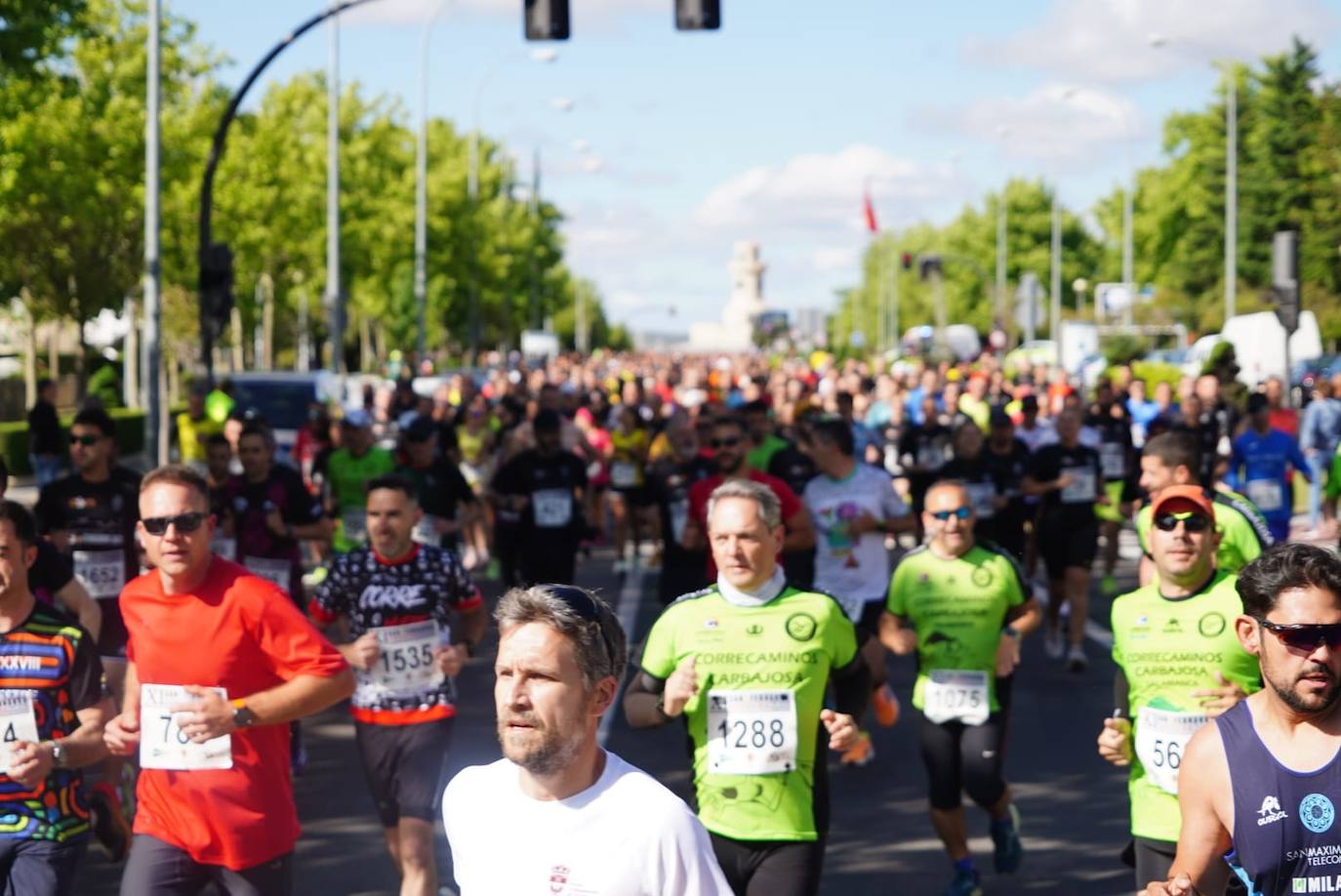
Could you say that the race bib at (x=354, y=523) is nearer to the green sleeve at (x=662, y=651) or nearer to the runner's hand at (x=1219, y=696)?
the green sleeve at (x=662, y=651)

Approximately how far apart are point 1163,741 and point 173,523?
2.79 m

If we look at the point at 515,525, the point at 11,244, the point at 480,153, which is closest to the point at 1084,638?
the point at 515,525

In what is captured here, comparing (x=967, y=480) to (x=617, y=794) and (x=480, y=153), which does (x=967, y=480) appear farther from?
(x=480, y=153)

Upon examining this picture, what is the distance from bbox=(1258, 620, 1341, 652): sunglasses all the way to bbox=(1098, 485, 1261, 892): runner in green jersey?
6.47ft

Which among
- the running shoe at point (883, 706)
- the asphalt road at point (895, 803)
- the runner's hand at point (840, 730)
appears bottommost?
the asphalt road at point (895, 803)

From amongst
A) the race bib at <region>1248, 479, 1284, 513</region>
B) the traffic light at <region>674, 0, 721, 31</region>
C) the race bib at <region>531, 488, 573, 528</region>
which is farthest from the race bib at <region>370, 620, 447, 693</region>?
the traffic light at <region>674, 0, 721, 31</region>

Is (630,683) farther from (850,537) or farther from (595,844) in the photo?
(595,844)

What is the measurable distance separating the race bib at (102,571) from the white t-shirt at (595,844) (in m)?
6.81

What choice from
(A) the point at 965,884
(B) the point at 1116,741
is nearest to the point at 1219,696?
(B) the point at 1116,741

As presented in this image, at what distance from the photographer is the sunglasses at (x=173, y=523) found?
222 inches

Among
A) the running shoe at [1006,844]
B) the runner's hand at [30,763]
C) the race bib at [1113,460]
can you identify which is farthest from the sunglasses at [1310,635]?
the race bib at [1113,460]

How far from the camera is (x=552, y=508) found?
14000 millimetres

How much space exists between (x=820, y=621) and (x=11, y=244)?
3749cm

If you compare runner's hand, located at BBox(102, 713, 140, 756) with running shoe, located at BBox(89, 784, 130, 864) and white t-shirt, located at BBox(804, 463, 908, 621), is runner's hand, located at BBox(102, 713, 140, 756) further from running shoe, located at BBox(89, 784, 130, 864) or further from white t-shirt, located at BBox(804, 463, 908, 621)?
white t-shirt, located at BBox(804, 463, 908, 621)
